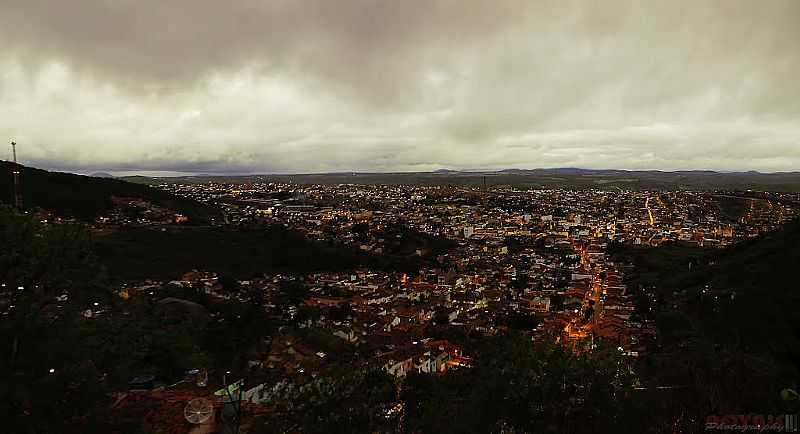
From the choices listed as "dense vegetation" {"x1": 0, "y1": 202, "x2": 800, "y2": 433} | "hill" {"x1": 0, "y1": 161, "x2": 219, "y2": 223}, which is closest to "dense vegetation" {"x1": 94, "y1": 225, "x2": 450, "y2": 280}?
"hill" {"x1": 0, "y1": 161, "x2": 219, "y2": 223}

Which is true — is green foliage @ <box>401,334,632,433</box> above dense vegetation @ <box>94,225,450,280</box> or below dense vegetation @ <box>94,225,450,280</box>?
above

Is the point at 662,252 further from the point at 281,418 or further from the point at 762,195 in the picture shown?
the point at 762,195

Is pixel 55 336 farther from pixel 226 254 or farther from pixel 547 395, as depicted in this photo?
pixel 226 254

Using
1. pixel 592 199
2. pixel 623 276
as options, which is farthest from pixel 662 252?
pixel 592 199

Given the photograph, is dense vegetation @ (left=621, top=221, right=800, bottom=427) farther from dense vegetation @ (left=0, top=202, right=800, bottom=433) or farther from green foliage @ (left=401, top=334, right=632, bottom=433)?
green foliage @ (left=401, top=334, right=632, bottom=433)

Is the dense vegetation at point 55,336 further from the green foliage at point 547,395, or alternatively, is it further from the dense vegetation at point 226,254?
the dense vegetation at point 226,254

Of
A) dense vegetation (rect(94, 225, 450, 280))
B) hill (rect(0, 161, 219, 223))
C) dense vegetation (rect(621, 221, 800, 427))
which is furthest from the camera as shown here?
hill (rect(0, 161, 219, 223))

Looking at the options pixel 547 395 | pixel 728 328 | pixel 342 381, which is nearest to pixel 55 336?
pixel 342 381

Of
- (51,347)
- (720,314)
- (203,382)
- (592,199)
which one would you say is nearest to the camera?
(51,347)

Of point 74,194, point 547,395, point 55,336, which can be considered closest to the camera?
point 547,395
